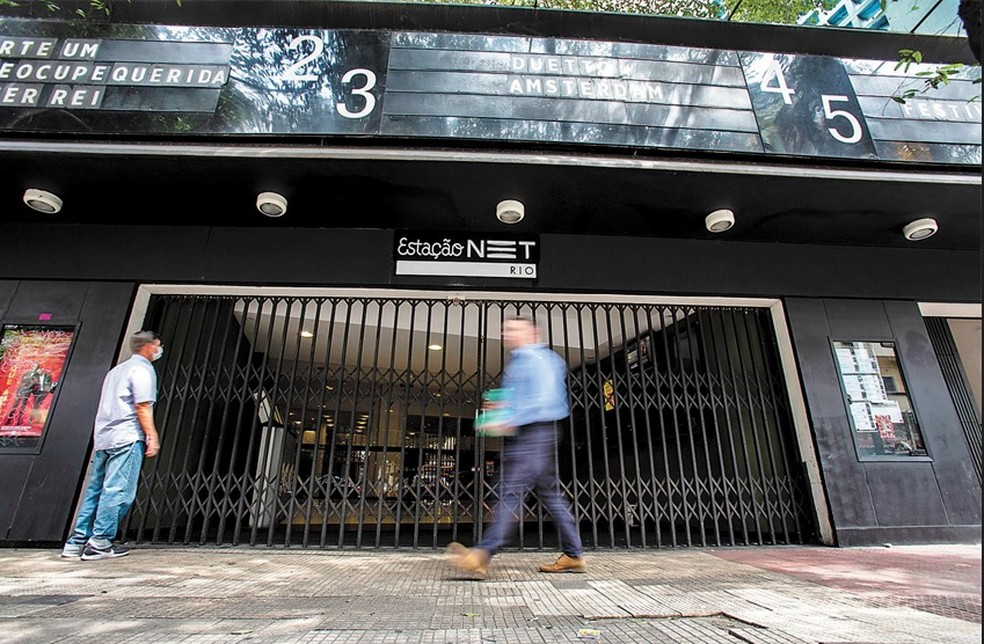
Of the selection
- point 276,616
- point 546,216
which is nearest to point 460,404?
point 546,216

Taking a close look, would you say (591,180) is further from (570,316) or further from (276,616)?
(276,616)

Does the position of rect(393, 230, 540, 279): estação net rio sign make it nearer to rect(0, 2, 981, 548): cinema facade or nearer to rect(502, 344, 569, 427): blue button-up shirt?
rect(0, 2, 981, 548): cinema facade

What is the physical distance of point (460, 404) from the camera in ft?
15.1

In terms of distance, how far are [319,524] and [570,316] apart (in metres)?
4.22

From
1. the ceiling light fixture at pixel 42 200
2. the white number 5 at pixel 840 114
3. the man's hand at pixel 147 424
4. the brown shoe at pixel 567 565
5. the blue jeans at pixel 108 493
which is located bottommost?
the brown shoe at pixel 567 565

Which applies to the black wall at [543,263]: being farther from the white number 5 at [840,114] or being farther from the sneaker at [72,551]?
the sneaker at [72,551]

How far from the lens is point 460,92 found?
4.03m

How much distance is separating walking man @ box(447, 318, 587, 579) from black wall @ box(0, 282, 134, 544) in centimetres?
362

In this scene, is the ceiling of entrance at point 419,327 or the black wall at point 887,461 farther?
the ceiling of entrance at point 419,327

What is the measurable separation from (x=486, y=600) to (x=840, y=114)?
193 inches

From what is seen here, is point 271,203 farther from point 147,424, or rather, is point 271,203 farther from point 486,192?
point 147,424

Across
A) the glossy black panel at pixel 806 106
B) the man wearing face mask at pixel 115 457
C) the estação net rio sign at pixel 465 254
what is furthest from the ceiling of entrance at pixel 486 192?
the man wearing face mask at pixel 115 457

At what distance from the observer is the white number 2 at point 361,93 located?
3.89 meters

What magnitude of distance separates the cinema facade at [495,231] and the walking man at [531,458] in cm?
129
